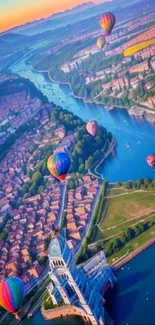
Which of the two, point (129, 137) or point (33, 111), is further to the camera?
point (33, 111)

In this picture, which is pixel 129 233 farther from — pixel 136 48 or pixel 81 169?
pixel 136 48

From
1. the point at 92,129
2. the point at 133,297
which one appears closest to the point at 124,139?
the point at 92,129

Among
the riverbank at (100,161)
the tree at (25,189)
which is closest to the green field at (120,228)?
the riverbank at (100,161)

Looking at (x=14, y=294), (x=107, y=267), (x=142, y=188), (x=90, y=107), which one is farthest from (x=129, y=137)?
(x=14, y=294)

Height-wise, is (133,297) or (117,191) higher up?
(117,191)

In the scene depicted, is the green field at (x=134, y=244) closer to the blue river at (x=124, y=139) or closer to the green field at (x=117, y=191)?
the green field at (x=117, y=191)

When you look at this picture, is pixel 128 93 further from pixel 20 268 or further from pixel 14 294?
pixel 14 294
